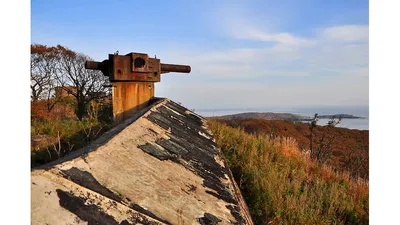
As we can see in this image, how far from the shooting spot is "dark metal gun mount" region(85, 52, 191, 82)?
11.0 feet

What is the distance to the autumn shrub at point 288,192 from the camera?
113 inches

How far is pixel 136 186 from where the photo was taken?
1.37m

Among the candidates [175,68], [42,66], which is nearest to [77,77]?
[42,66]

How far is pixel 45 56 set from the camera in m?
16.9

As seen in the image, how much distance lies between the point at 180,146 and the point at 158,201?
708 mm

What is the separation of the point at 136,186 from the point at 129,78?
233 cm

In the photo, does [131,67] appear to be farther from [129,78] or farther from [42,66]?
[42,66]

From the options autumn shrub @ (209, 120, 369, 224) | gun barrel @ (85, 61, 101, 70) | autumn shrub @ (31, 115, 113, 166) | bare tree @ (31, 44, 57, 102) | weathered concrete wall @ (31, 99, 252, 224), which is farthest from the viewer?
bare tree @ (31, 44, 57, 102)

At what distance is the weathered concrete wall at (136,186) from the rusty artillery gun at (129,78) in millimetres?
1531

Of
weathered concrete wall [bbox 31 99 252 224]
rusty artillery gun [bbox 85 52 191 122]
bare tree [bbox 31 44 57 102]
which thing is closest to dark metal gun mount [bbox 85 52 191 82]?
rusty artillery gun [bbox 85 52 191 122]

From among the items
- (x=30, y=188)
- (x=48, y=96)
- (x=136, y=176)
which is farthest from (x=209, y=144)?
(x=48, y=96)

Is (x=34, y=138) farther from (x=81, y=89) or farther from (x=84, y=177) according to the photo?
(x=81, y=89)

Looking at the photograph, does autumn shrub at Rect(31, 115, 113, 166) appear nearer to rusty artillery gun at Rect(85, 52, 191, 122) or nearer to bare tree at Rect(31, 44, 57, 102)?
rusty artillery gun at Rect(85, 52, 191, 122)

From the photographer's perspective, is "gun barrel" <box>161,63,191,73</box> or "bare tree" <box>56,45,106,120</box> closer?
"gun barrel" <box>161,63,191,73</box>
